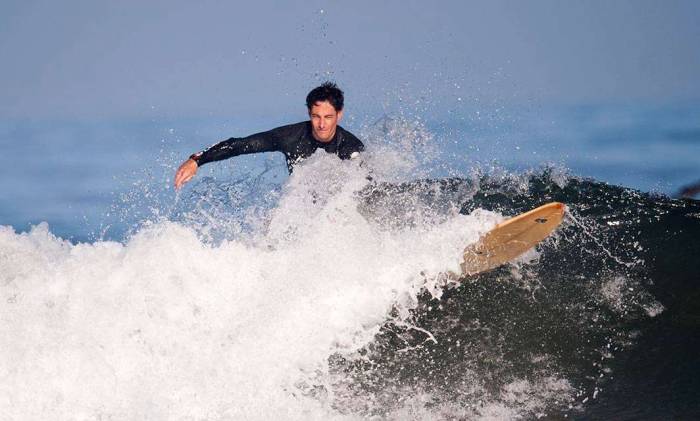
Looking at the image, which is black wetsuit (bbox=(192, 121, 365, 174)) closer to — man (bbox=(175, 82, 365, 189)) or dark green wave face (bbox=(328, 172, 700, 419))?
man (bbox=(175, 82, 365, 189))

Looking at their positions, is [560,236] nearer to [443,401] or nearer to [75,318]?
[443,401]

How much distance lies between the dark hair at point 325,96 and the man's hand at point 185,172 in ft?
3.21

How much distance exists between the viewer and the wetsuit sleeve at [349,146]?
18.4ft

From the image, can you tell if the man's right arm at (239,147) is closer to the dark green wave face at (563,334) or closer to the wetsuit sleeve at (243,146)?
the wetsuit sleeve at (243,146)

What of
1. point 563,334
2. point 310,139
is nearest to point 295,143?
point 310,139

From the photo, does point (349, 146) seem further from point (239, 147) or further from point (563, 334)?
point (563, 334)

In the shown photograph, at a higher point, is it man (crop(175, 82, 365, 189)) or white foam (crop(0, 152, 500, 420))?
man (crop(175, 82, 365, 189))

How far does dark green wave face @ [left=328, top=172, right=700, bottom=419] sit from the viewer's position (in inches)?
161

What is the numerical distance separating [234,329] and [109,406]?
0.83m

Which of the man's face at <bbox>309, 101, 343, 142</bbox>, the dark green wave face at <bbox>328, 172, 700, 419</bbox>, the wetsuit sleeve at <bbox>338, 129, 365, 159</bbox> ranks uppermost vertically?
the man's face at <bbox>309, 101, 343, 142</bbox>

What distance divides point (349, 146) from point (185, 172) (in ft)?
4.16

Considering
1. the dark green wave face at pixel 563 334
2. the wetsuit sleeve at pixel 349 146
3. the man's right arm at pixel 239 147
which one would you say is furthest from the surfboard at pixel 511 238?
the man's right arm at pixel 239 147

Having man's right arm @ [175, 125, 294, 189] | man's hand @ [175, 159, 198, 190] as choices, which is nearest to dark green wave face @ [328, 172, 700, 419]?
man's right arm @ [175, 125, 294, 189]

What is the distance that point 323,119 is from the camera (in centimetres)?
544
